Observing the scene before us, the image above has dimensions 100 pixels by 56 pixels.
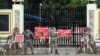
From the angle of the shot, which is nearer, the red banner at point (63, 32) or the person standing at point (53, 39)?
the person standing at point (53, 39)

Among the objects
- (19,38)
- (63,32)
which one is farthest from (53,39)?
(19,38)

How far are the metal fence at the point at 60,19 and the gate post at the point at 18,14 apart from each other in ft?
2.34

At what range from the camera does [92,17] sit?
20219 millimetres

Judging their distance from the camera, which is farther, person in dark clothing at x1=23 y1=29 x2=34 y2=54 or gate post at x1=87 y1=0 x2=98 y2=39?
gate post at x1=87 y1=0 x2=98 y2=39

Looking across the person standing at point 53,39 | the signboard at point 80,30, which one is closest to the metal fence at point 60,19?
the signboard at point 80,30

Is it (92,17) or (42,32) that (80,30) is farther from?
(42,32)

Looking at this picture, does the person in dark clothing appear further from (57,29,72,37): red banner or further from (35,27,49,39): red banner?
(57,29,72,37): red banner

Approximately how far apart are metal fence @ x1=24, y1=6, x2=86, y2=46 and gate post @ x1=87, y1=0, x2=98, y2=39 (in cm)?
88

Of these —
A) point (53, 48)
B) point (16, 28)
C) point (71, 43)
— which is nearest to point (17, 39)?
point (16, 28)

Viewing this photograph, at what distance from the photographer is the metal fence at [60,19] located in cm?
2117

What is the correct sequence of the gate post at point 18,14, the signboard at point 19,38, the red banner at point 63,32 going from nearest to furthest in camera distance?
the signboard at point 19,38 → the red banner at point 63,32 → the gate post at point 18,14

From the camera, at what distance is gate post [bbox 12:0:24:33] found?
20.2 m

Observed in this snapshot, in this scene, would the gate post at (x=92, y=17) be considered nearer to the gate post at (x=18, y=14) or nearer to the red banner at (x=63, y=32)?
the red banner at (x=63, y=32)

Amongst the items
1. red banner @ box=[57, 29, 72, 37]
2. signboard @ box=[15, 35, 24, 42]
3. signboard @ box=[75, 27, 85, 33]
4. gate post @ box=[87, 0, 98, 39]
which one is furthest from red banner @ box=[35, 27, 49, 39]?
gate post @ box=[87, 0, 98, 39]
